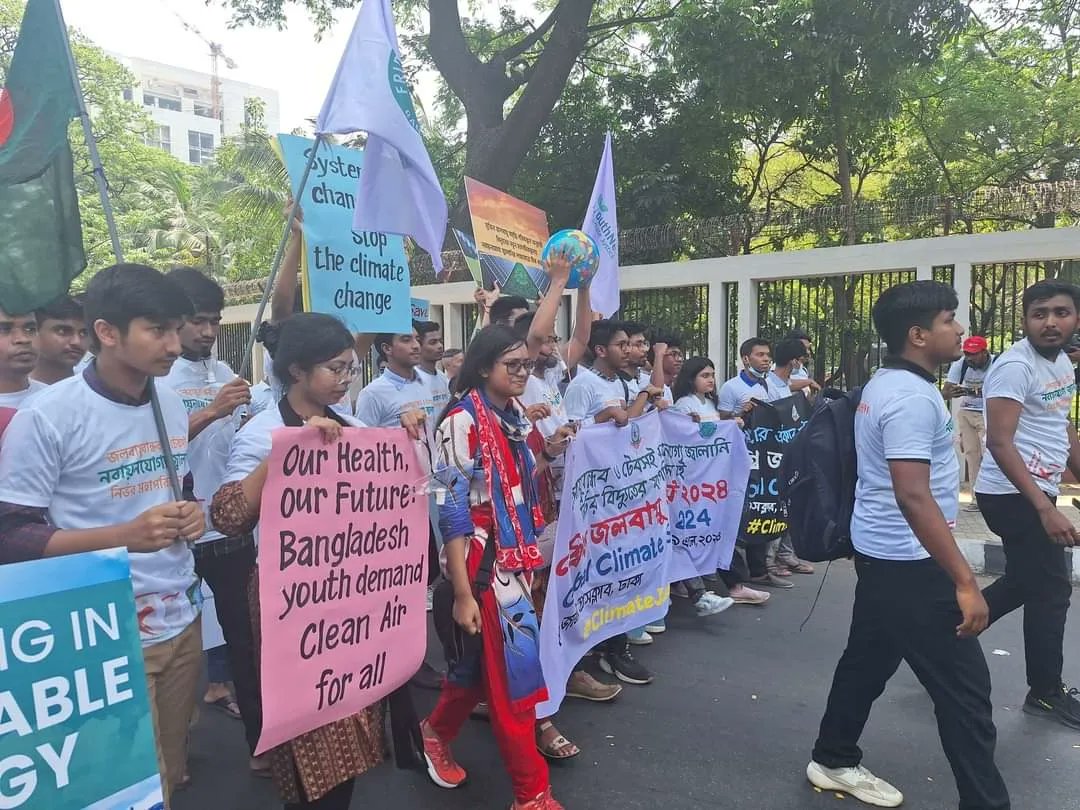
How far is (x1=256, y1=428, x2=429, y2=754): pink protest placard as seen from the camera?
6.73 feet

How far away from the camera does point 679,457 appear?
4.68 meters

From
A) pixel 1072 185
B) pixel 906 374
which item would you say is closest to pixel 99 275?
pixel 906 374

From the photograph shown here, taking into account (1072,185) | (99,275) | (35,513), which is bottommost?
(35,513)

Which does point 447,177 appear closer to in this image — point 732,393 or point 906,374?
point 732,393

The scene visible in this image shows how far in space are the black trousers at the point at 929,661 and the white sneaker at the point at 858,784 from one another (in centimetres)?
19

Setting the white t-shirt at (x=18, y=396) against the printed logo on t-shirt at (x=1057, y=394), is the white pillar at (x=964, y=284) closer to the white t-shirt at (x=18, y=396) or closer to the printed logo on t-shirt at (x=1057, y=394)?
the printed logo on t-shirt at (x=1057, y=394)

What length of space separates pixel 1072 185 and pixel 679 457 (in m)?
6.36

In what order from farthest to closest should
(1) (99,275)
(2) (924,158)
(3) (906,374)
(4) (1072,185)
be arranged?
(2) (924,158) < (4) (1072,185) < (3) (906,374) < (1) (99,275)

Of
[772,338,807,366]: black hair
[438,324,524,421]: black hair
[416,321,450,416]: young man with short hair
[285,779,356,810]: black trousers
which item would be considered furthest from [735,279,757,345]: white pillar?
[285,779,356,810]: black trousers

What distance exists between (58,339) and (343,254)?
1192 mm

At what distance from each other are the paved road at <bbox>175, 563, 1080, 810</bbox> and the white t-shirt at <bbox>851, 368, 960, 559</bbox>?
986mm

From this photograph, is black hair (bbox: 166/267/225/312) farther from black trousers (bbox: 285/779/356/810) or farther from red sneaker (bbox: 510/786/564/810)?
red sneaker (bbox: 510/786/564/810)

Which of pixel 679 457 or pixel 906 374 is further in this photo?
pixel 679 457

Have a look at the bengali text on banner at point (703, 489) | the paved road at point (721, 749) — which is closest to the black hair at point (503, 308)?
the bengali text on banner at point (703, 489)
